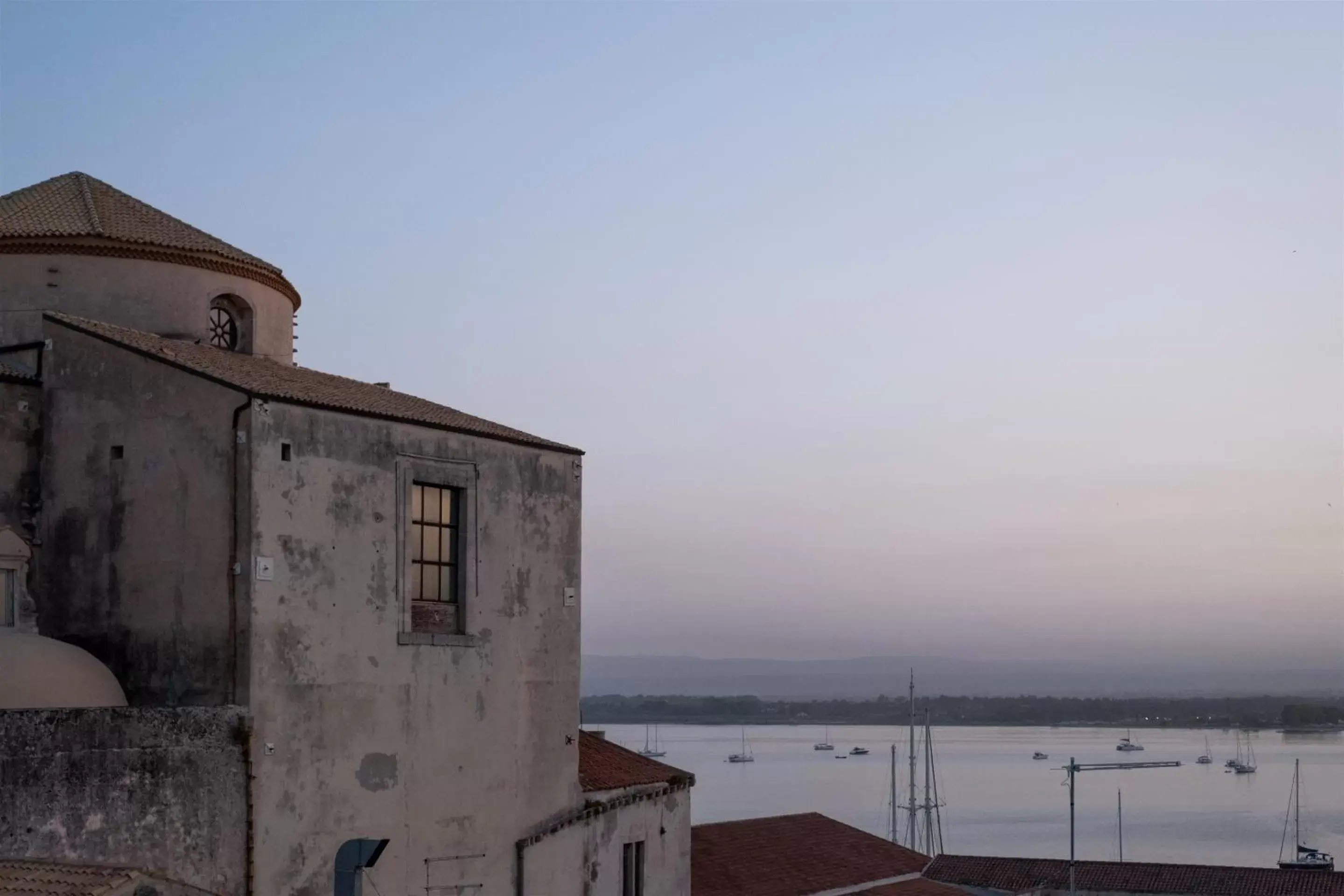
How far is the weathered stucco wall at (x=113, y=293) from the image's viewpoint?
2038cm

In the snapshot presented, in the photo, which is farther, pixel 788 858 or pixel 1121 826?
pixel 1121 826

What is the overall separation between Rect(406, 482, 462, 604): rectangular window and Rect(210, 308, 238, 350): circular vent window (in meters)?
4.25

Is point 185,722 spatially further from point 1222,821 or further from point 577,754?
point 1222,821

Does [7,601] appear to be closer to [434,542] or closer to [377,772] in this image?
[377,772]

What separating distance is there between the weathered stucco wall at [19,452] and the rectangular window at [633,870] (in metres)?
9.90

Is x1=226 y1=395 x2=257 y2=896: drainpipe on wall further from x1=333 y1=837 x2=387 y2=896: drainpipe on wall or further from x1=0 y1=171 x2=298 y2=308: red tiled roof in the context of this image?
x1=0 y1=171 x2=298 y2=308: red tiled roof

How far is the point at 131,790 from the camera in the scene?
15672 mm

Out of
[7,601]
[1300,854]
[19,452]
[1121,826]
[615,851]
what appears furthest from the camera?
[1121,826]

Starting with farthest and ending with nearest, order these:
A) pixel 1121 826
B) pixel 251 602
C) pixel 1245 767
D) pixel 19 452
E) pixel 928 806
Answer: pixel 1245 767, pixel 1121 826, pixel 928 806, pixel 19 452, pixel 251 602

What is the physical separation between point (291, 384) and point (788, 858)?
16.9m

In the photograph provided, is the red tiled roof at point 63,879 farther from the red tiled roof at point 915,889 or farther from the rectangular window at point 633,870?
the red tiled roof at point 915,889

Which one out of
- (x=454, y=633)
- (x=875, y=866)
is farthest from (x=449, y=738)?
(x=875, y=866)

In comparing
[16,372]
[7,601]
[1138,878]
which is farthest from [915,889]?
[16,372]

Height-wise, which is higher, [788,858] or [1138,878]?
[788,858]
